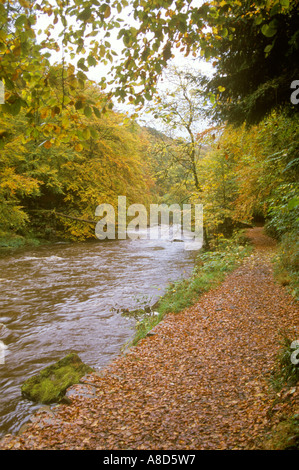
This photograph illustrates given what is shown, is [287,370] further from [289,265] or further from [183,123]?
[183,123]

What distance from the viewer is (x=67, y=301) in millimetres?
8578

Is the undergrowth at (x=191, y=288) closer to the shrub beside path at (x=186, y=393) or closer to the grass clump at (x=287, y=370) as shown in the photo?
the shrub beside path at (x=186, y=393)

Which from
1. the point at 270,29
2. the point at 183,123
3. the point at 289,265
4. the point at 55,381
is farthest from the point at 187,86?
the point at 55,381

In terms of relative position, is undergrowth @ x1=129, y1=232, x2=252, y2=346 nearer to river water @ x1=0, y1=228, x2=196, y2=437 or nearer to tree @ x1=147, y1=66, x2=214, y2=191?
river water @ x1=0, y1=228, x2=196, y2=437

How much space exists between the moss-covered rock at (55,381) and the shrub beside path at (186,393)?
29 centimetres

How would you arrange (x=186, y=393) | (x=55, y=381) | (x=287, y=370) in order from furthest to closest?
(x=55, y=381) < (x=186, y=393) < (x=287, y=370)

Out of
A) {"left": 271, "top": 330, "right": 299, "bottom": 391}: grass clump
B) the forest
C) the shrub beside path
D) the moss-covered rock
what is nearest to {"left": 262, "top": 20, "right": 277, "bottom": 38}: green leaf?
the forest

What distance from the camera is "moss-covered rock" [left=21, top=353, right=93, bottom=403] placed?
14.1 ft

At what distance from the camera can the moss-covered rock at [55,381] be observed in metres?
4.30

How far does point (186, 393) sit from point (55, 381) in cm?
211

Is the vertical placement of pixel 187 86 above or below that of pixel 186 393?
above

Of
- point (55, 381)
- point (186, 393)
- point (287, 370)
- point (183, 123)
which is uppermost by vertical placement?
point (183, 123)

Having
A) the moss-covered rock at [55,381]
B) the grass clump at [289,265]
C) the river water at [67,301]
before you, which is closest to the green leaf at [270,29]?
the grass clump at [289,265]

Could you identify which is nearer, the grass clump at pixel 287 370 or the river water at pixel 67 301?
the grass clump at pixel 287 370
